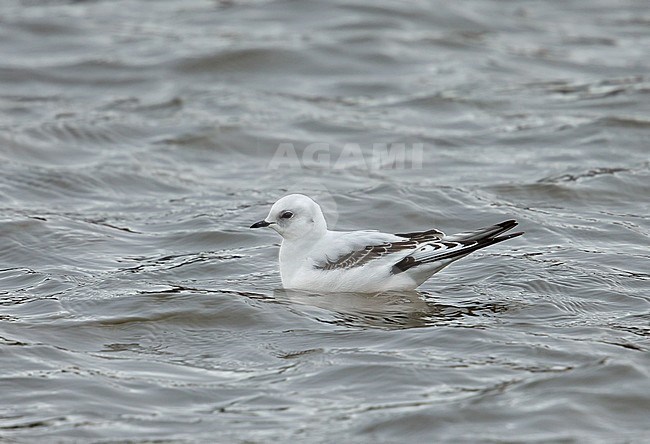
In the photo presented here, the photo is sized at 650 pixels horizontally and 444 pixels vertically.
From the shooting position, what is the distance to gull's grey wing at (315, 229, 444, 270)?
27.3 ft

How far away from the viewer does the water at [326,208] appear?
6.69 m

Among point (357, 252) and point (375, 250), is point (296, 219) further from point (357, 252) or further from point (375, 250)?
point (375, 250)

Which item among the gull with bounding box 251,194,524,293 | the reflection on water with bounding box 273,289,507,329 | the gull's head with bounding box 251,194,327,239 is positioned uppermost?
the gull's head with bounding box 251,194,327,239

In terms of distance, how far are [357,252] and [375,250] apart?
5.0 inches

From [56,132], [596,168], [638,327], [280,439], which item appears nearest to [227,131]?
[56,132]

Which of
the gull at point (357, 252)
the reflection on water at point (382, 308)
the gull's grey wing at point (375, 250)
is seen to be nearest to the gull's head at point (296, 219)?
the gull at point (357, 252)

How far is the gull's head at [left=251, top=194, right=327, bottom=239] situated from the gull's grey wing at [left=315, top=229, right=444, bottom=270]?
0.32 metres

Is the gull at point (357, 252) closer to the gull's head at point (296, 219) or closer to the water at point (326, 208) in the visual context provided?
the gull's head at point (296, 219)

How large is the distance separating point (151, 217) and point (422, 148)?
3356 mm

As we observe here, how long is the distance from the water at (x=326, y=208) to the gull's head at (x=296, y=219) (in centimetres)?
46

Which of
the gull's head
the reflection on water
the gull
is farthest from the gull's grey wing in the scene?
the gull's head

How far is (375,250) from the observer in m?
8.34

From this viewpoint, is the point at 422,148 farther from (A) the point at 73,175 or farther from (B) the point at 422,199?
(A) the point at 73,175

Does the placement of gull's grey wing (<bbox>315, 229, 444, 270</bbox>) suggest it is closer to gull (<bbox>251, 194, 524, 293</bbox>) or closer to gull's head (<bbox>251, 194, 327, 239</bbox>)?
gull (<bbox>251, 194, 524, 293</bbox>)
